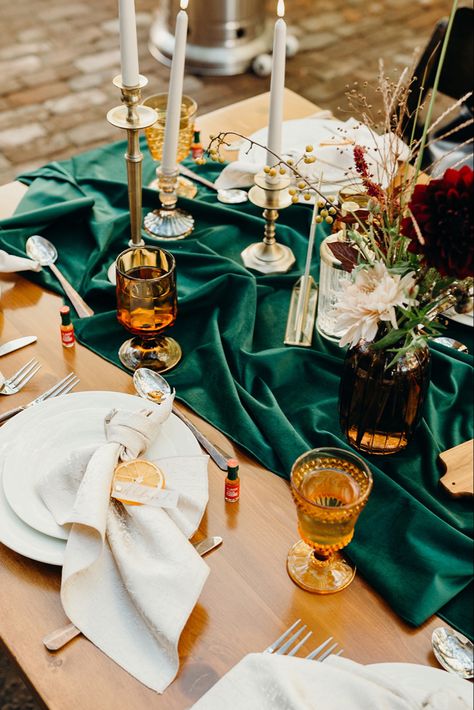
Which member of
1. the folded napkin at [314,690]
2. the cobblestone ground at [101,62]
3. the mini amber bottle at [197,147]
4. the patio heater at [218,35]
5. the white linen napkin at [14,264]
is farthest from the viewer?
the patio heater at [218,35]

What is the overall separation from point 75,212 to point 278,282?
1.53 ft

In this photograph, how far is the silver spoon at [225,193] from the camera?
1.78m

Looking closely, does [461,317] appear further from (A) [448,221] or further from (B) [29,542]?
(B) [29,542]

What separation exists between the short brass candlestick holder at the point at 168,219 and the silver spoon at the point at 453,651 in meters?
0.97

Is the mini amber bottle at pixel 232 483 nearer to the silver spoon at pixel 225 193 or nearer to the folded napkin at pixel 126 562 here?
the folded napkin at pixel 126 562

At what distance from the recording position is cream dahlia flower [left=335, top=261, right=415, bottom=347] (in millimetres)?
1027

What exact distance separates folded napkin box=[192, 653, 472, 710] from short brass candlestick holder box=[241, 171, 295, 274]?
2.79ft

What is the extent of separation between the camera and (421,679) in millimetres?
953

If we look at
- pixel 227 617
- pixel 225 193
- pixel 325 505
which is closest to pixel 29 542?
pixel 227 617

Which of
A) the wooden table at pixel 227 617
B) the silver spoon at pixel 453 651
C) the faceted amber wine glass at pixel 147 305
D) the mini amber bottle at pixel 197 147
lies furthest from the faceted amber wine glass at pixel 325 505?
the mini amber bottle at pixel 197 147

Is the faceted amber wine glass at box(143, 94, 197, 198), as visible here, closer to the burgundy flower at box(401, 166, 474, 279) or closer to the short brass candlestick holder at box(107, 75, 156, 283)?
the short brass candlestick holder at box(107, 75, 156, 283)

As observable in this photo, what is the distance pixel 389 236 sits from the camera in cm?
107

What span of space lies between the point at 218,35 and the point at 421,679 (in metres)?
Result: 3.34

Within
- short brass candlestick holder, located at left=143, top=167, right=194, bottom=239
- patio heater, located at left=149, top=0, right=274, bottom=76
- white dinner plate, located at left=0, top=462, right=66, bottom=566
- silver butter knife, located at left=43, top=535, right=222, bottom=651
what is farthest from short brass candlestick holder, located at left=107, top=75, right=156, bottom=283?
patio heater, located at left=149, top=0, right=274, bottom=76
